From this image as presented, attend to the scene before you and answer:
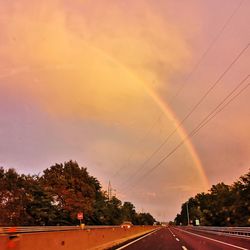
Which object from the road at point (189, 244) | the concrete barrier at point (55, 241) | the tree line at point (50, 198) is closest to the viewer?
the concrete barrier at point (55, 241)

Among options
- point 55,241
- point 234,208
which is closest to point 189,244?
point 55,241

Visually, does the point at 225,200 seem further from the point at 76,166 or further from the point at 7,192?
the point at 7,192

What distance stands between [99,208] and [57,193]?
788 inches

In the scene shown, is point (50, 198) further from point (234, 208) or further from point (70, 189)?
point (234, 208)

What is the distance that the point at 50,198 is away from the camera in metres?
83.1

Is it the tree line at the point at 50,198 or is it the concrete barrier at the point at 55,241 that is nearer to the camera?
the concrete barrier at the point at 55,241

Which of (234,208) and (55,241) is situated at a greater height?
(234,208)

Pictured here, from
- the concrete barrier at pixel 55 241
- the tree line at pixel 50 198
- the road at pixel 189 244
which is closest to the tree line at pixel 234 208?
the tree line at pixel 50 198

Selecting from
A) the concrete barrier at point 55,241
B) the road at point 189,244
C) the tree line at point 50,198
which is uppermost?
the tree line at point 50,198

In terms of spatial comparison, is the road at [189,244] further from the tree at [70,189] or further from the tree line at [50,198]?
the tree at [70,189]

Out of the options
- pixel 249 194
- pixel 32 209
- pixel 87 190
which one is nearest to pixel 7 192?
pixel 32 209

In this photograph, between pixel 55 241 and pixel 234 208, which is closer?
pixel 55 241

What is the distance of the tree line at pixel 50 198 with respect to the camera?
75750mm

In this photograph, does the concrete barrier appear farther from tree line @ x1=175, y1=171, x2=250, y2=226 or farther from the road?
tree line @ x1=175, y1=171, x2=250, y2=226
